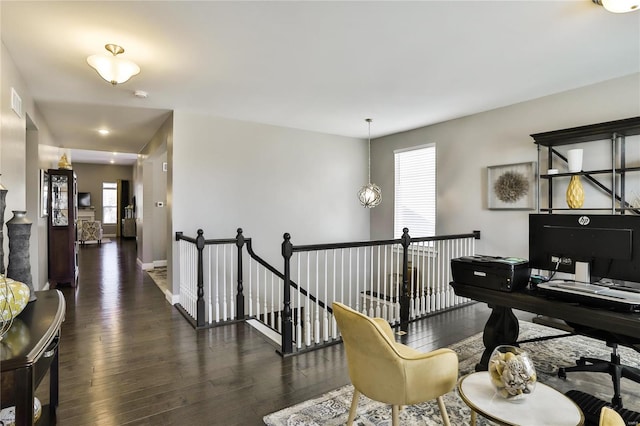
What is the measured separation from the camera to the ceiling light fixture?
2.22m

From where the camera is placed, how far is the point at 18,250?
205 cm

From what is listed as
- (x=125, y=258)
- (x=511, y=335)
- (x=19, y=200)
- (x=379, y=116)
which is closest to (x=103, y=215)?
(x=125, y=258)

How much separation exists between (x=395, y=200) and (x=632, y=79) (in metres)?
3.58

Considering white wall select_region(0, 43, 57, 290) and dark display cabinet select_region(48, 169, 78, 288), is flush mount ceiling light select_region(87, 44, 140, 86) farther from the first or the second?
dark display cabinet select_region(48, 169, 78, 288)

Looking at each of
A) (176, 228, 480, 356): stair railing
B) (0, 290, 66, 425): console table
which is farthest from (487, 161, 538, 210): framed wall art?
(0, 290, 66, 425): console table

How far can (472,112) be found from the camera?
4.91 meters

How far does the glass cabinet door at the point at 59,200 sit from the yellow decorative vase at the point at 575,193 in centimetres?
740

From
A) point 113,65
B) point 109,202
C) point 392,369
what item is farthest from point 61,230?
point 109,202

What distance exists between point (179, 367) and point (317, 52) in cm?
297

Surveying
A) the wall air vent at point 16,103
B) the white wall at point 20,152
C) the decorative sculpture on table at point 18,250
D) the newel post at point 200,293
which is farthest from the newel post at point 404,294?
the wall air vent at point 16,103

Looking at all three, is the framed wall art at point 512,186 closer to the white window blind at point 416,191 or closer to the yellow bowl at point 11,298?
the white window blind at point 416,191

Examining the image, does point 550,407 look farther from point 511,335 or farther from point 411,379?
point 511,335

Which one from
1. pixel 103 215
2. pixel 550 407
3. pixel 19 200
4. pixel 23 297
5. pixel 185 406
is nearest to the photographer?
pixel 550 407

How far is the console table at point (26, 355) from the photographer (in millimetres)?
1260
